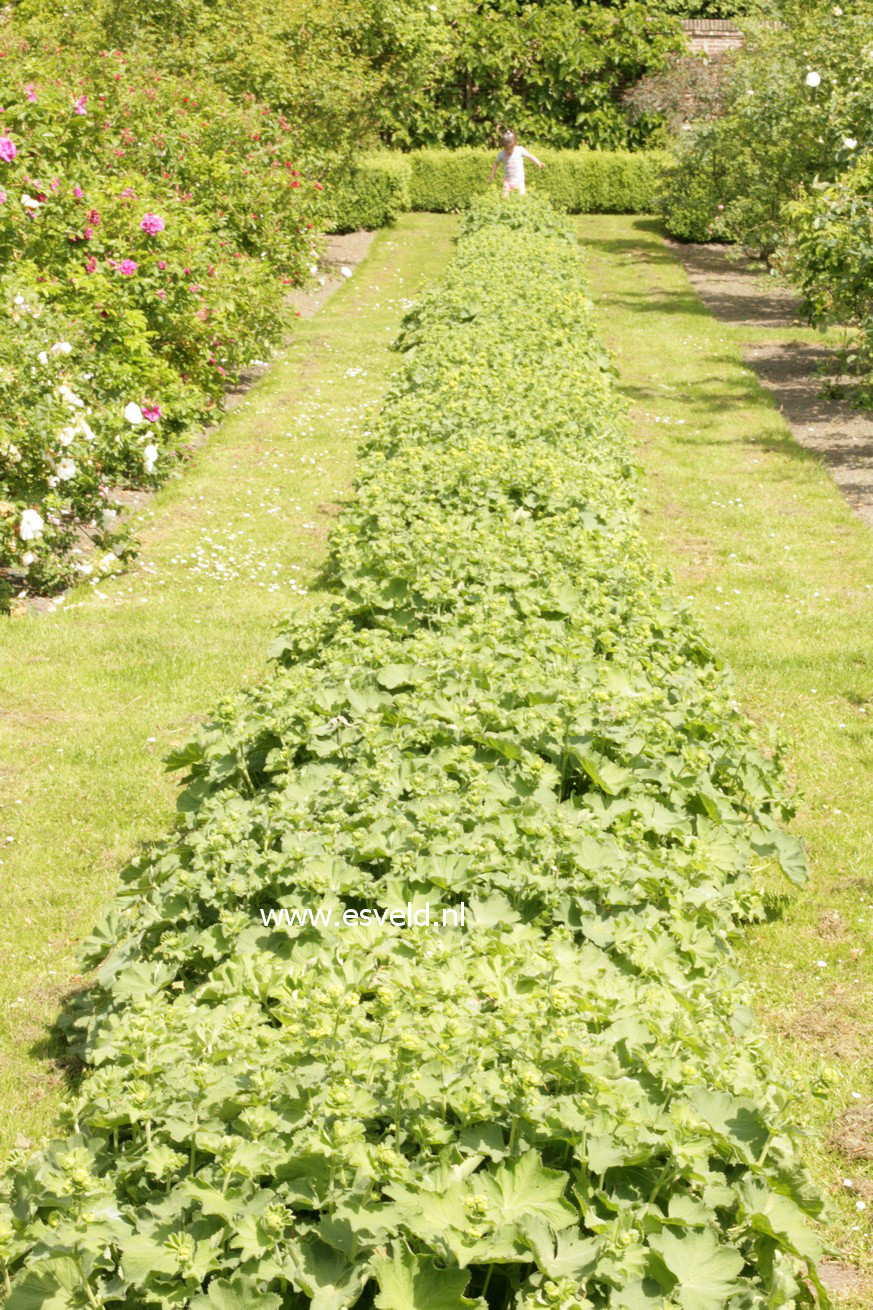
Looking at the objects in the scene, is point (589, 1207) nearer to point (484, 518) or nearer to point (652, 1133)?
point (652, 1133)

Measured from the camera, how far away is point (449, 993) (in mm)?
2643

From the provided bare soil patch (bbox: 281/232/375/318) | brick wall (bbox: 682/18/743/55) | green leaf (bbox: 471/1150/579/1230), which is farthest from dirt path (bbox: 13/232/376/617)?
brick wall (bbox: 682/18/743/55)

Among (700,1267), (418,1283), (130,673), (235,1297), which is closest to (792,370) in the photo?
(130,673)

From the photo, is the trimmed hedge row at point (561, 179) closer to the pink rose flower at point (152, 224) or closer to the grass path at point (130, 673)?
the grass path at point (130, 673)

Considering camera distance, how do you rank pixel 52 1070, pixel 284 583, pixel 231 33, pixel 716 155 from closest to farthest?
pixel 52 1070, pixel 284 583, pixel 231 33, pixel 716 155

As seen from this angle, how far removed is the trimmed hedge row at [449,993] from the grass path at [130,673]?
1.91 ft

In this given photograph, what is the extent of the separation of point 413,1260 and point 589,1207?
36 cm

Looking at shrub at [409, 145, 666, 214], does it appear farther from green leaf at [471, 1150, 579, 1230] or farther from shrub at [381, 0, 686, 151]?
→ green leaf at [471, 1150, 579, 1230]

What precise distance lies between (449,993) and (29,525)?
5.03 metres

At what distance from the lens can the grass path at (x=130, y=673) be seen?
4.43m

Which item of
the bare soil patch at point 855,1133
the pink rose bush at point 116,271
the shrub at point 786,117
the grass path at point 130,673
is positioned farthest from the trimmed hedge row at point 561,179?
the bare soil patch at point 855,1133

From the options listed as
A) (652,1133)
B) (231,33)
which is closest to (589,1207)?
(652,1133)

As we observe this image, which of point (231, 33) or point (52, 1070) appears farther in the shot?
point (231, 33)

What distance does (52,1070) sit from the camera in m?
3.83
